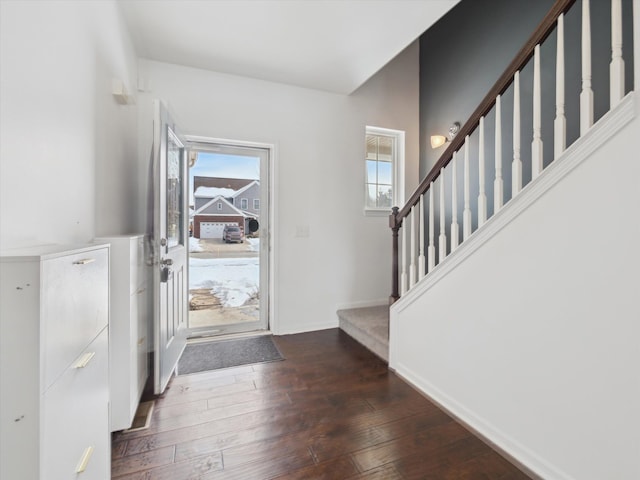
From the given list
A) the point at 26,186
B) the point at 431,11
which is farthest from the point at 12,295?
the point at 431,11

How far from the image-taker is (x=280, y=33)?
2342 millimetres

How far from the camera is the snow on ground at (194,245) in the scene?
2988 millimetres

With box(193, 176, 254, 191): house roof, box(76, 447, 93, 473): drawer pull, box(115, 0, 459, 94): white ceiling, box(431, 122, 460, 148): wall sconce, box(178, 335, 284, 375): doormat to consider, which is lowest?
box(178, 335, 284, 375): doormat

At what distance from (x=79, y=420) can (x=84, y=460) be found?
14cm

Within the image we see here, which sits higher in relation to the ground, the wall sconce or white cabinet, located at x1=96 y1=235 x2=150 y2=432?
the wall sconce

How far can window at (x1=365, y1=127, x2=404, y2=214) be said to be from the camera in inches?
145

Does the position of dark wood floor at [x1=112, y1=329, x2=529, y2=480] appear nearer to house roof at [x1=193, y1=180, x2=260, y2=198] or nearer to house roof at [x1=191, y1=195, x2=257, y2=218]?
house roof at [x1=191, y1=195, x2=257, y2=218]

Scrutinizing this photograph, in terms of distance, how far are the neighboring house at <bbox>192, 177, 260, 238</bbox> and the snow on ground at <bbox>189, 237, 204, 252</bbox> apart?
47mm

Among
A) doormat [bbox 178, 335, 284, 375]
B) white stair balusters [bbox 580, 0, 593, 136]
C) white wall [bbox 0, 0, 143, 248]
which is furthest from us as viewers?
doormat [bbox 178, 335, 284, 375]

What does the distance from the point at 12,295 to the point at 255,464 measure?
4.26 ft

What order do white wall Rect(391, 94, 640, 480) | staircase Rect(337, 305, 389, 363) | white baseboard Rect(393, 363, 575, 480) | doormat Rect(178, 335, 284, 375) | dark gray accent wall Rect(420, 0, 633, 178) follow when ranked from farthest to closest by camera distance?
staircase Rect(337, 305, 389, 363) < doormat Rect(178, 335, 284, 375) < dark gray accent wall Rect(420, 0, 633, 178) < white baseboard Rect(393, 363, 575, 480) < white wall Rect(391, 94, 640, 480)

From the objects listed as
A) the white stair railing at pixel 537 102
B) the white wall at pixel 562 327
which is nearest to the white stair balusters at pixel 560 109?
the white stair railing at pixel 537 102

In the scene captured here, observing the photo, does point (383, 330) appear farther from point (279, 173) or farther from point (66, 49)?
point (66, 49)

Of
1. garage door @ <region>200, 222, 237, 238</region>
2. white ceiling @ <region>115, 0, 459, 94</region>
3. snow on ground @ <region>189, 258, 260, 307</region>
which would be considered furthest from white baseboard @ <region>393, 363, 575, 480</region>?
white ceiling @ <region>115, 0, 459, 94</region>
